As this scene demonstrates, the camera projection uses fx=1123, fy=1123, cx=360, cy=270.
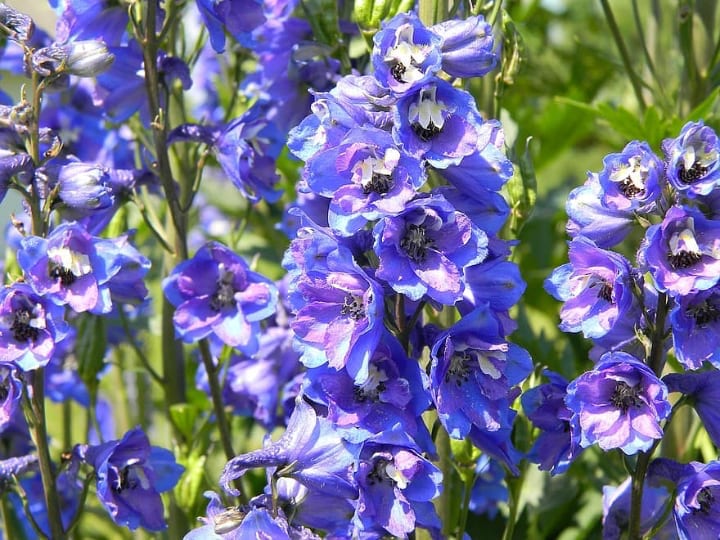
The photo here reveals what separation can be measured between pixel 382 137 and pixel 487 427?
368mm

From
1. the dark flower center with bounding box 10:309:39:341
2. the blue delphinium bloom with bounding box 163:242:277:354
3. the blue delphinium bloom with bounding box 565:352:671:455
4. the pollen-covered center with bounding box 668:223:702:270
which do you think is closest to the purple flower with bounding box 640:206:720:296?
the pollen-covered center with bounding box 668:223:702:270

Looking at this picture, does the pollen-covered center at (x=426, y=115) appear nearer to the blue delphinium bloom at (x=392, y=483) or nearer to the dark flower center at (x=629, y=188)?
the dark flower center at (x=629, y=188)

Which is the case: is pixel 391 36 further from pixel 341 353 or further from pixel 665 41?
pixel 665 41

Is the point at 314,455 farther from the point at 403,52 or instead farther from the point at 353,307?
the point at 403,52

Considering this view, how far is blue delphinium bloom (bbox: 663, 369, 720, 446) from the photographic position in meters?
1.39

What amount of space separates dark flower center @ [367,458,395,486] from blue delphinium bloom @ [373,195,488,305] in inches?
8.5

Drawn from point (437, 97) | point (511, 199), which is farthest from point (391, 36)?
point (511, 199)

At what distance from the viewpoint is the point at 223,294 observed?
72.3 inches

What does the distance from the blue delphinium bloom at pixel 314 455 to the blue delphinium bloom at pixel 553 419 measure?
0.27m

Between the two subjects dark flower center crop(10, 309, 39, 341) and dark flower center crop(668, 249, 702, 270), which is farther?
dark flower center crop(10, 309, 39, 341)

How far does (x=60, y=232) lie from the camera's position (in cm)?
152

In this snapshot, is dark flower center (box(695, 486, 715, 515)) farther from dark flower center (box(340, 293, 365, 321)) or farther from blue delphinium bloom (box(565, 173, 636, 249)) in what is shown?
dark flower center (box(340, 293, 365, 321))

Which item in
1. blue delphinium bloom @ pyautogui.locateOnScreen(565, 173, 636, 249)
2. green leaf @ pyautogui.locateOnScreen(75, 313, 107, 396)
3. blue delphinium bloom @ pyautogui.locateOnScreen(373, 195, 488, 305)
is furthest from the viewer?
green leaf @ pyautogui.locateOnScreen(75, 313, 107, 396)

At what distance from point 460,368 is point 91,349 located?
803 mm
